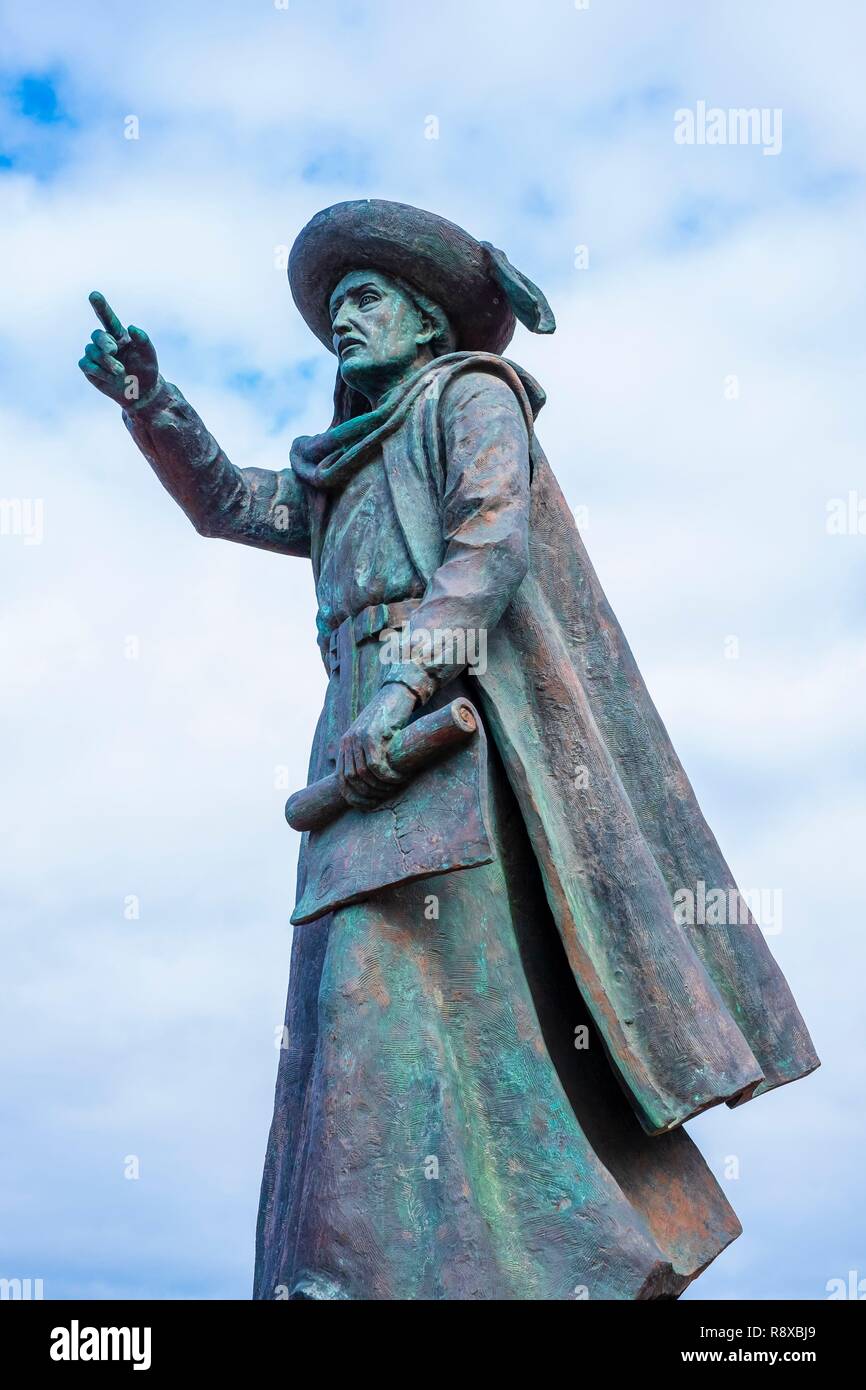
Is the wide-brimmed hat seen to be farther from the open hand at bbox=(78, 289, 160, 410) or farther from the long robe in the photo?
the open hand at bbox=(78, 289, 160, 410)

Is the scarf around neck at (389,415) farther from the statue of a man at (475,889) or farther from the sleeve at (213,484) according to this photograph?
the sleeve at (213,484)

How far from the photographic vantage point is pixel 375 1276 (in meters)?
5.83

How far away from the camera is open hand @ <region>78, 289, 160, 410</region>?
732 centimetres

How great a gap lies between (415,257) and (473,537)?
1365 millimetres

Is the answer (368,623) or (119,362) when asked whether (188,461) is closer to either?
(119,362)

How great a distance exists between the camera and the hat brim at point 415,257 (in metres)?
7.29

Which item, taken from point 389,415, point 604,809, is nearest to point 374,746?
point 604,809

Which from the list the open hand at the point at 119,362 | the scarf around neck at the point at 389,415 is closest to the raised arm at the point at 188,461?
the open hand at the point at 119,362

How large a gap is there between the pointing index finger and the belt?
1406mm

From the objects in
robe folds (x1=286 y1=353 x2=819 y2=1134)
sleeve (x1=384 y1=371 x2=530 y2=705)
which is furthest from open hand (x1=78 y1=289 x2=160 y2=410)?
sleeve (x1=384 y1=371 x2=530 y2=705)

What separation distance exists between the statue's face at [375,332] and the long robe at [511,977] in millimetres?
229

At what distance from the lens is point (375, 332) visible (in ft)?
23.9

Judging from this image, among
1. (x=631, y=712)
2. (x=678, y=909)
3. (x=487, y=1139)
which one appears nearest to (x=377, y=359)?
(x=631, y=712)

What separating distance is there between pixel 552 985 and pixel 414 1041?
0.70 meters
